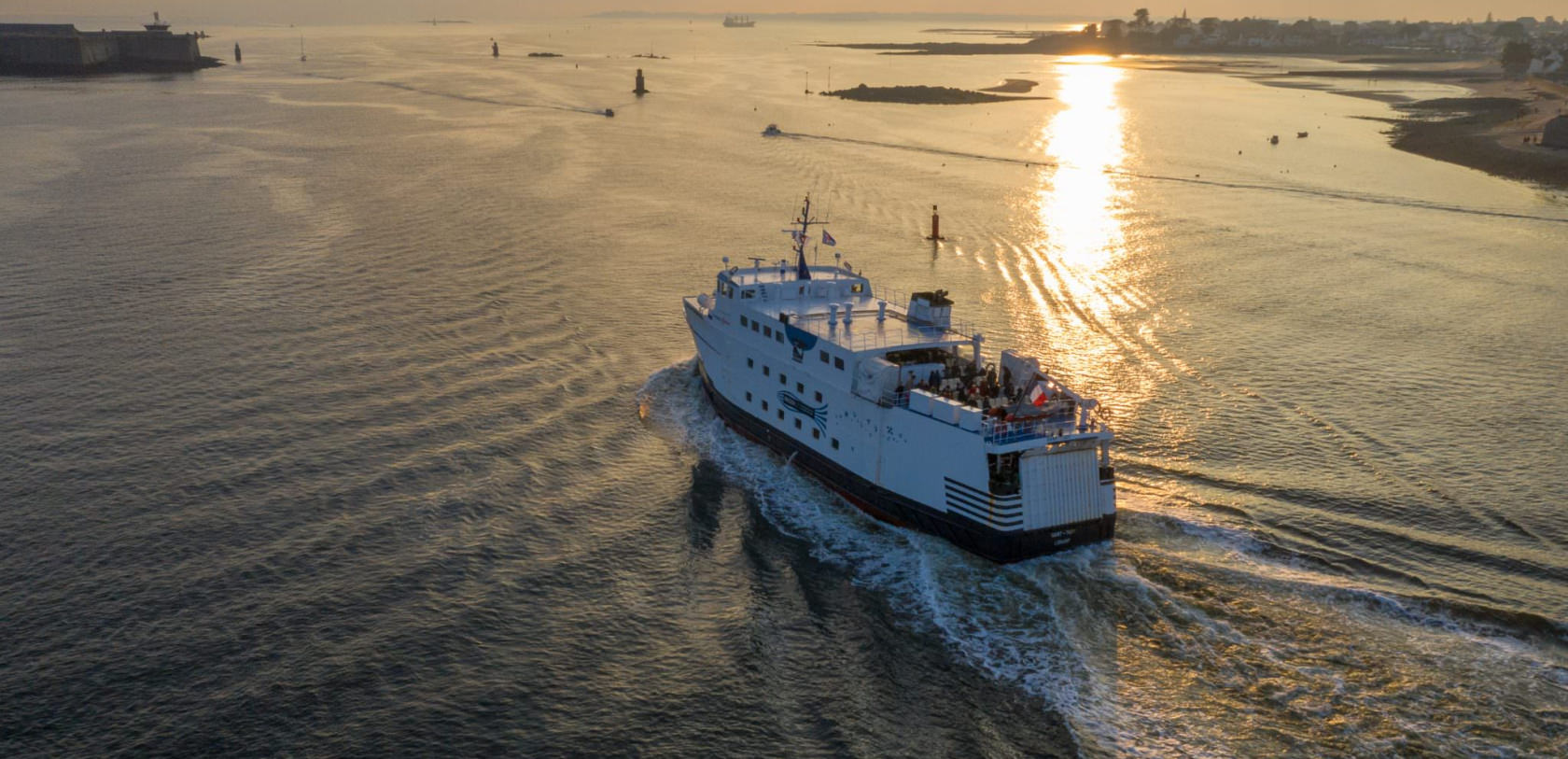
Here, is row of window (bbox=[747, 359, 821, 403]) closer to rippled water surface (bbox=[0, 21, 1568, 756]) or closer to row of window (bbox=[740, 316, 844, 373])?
row of window (bbox=[740, 316, 844, 373])

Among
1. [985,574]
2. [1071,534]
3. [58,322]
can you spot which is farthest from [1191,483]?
[58,322]

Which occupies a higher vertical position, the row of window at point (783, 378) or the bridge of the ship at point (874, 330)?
the bridge of the ship at point (874, 330)

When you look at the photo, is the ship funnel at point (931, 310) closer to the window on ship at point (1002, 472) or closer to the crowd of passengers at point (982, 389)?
the crowd of passengers at point (982, 389)

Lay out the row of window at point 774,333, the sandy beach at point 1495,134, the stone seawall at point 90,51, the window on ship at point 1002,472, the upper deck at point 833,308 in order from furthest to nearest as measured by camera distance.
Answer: the stone seawall at point 90,51
the sandy beach at point 1495,134
the upper deck at point 833,308
the row of window at point 774,333
the window on ship at point 1002,472

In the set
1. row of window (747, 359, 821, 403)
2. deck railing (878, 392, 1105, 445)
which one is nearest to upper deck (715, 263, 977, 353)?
row of window (747, 359, 821, 403)

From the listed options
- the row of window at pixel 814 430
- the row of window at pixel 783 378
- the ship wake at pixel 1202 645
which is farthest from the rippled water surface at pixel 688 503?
the row of window at pixel 783 378

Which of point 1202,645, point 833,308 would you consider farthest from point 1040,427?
point 833,308

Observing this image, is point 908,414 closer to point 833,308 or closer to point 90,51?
point 833,308
